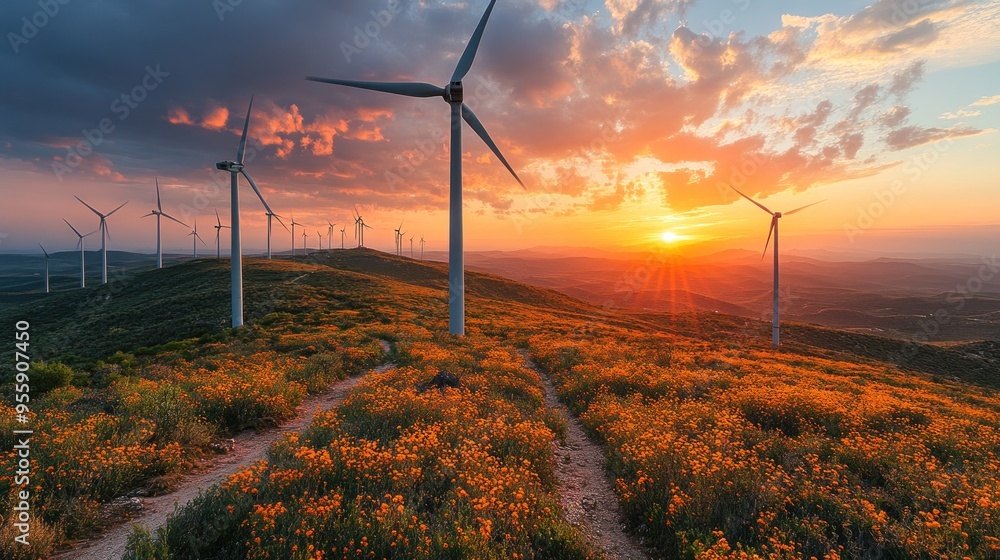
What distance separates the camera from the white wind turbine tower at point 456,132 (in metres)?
28.2

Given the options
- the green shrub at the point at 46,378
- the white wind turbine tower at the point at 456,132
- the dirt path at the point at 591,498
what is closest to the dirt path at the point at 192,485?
the dirt path at the point at 591,498

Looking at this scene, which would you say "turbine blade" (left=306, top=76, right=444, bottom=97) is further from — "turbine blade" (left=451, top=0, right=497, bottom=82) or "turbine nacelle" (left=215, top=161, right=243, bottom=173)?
"turbine nacelle" (left=215, top=161, right=243, bottom=173)

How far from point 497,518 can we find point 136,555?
5.23 metres

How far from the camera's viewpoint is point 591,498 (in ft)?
29.7

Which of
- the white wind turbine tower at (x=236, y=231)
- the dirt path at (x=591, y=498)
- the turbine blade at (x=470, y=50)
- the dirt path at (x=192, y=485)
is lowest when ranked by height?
the dirt path at (x=591, y=498)

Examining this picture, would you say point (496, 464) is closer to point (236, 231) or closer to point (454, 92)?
point (454, 92)

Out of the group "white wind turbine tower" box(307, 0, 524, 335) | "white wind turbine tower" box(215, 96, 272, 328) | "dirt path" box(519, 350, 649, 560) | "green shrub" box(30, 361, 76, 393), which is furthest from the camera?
"white wind turbine tower" box(215, 96, 272, 328)

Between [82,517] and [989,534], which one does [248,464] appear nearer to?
[82,517]

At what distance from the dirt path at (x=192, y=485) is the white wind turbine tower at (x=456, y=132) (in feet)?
46.4

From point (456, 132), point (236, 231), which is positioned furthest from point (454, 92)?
point (236, 231)

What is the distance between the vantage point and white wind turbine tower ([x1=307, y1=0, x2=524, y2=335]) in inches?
1110

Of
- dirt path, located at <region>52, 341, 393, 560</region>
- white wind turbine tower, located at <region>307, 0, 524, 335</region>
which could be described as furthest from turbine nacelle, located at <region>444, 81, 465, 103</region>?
dirt path, located at <region>52, 341, 393, 560</region>

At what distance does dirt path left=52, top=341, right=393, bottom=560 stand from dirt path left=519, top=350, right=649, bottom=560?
728cm

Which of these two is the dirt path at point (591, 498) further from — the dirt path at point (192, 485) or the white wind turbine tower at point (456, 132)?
the white wind turbine tower at point (456, 132)
